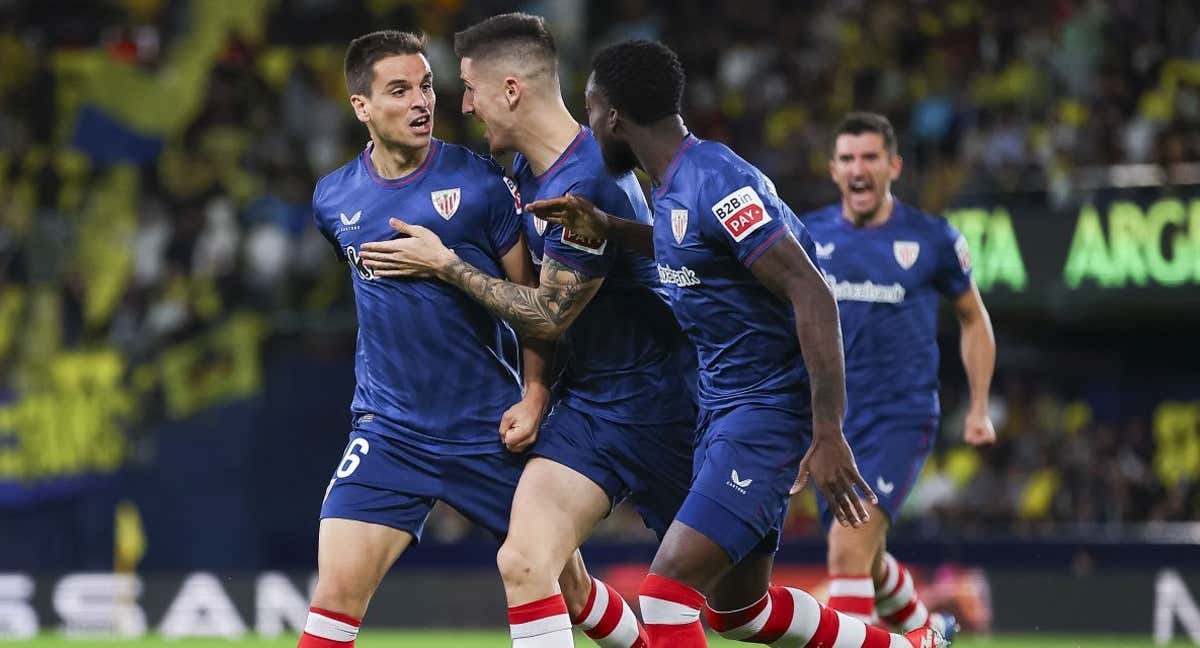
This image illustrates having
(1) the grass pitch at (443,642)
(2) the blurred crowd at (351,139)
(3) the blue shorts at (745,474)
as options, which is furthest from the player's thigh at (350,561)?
(2) the blurred crowd at (351,139)

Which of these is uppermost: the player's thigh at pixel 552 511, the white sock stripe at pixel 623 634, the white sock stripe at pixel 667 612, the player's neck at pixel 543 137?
the player's neck at pixel 543 137

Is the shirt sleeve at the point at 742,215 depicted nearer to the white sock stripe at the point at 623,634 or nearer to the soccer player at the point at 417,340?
the soccer player at the point at 417,340

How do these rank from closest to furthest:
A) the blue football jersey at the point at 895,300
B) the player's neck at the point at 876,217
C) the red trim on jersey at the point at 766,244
Result: the red trim on jersey at the point at 766,244 < the blue football jersey at the point at 895,300 < the player's neck at the point at 876,217

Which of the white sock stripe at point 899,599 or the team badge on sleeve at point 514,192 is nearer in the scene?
the team badge on sleeve at point 514,192

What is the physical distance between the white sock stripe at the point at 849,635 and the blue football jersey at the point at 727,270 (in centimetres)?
99

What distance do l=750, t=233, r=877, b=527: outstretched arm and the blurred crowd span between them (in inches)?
383

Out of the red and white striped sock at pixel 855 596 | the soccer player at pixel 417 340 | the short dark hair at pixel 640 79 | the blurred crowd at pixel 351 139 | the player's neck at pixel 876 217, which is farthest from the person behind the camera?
the blurred crowd at pixel 351 139

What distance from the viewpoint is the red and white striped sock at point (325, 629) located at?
564 cm

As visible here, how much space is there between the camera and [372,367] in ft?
19.6

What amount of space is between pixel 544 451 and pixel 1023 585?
7.16 metres

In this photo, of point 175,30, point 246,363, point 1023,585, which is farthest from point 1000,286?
point 175,30

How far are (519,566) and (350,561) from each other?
56 cm

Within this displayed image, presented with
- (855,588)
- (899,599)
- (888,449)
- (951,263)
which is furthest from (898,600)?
(951,263)

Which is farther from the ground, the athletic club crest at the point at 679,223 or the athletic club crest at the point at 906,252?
the athletic club crest at the point at 679,223
